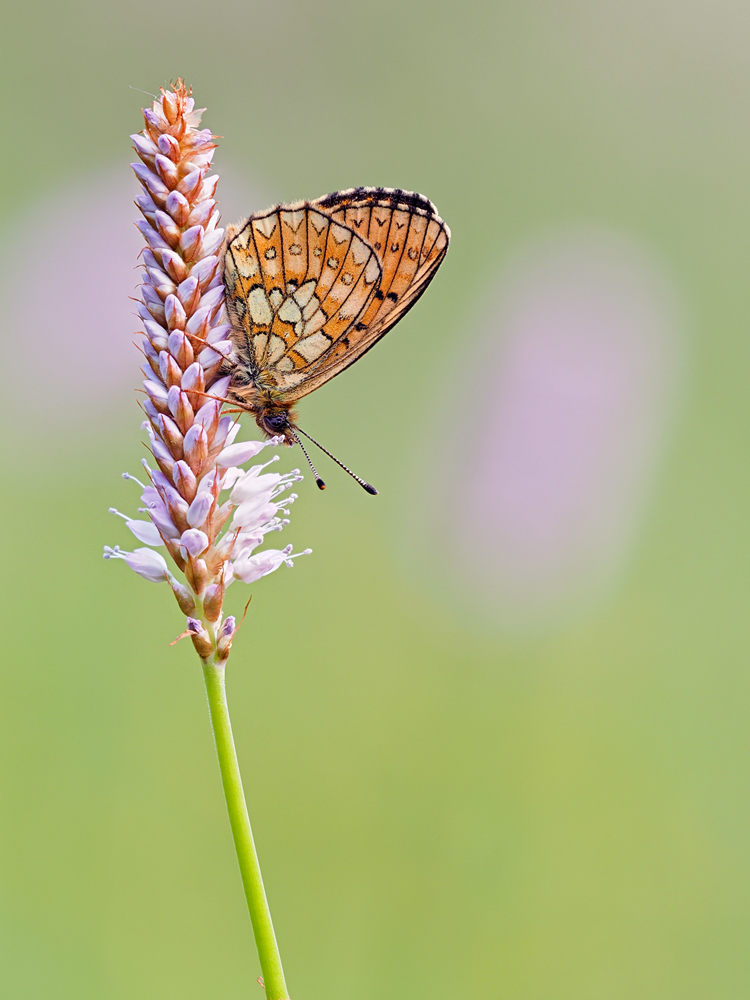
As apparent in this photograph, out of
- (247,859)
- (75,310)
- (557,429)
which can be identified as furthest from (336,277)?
(75,310)

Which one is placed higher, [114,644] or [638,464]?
[638,464]

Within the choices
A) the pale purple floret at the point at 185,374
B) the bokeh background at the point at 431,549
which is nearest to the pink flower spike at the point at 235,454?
the pale purple floret at the point at 185,374

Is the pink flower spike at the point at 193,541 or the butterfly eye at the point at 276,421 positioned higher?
the butterfly eye at the point at 276,421

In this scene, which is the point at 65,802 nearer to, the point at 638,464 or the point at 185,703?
the point at 185,703

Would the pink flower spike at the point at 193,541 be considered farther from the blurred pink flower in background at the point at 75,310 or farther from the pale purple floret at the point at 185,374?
the blurred pink flower in background at the point at 75,310

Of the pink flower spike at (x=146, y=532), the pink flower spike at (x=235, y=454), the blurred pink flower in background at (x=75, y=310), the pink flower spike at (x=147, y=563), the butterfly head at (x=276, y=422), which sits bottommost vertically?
the pink flower spike at (x=147, y=563)

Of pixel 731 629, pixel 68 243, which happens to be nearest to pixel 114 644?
pixel 68 243

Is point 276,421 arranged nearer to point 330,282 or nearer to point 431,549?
point 330,282
